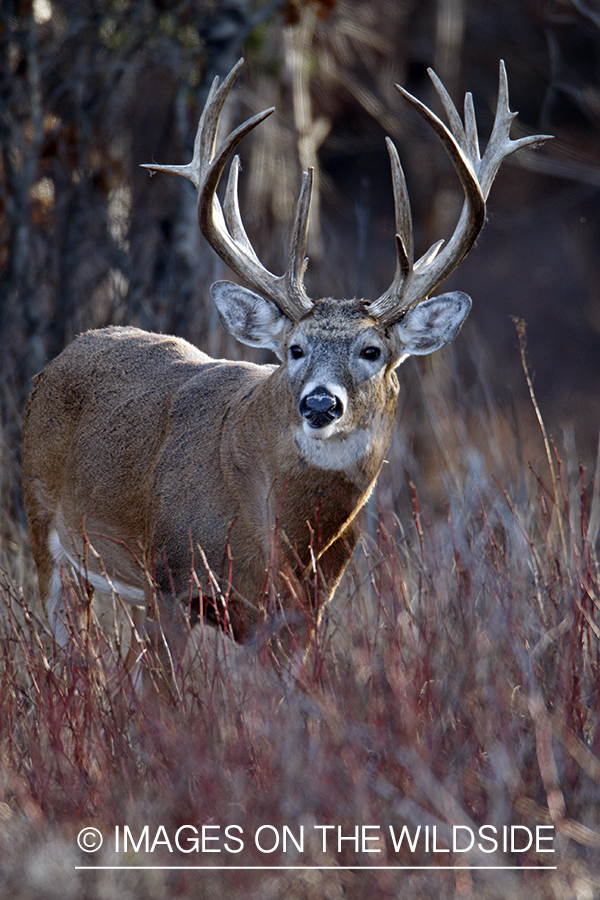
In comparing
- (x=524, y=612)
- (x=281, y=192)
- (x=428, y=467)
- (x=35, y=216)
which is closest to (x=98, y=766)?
(x=524, y=612)

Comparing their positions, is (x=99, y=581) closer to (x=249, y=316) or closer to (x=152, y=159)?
(x=249, y=316)

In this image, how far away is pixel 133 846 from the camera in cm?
301

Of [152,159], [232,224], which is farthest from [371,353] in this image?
[152,159]

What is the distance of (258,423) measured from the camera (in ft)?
14.6

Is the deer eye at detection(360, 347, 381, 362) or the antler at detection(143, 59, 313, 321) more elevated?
the antler at detection(143, 59, 313, 321)

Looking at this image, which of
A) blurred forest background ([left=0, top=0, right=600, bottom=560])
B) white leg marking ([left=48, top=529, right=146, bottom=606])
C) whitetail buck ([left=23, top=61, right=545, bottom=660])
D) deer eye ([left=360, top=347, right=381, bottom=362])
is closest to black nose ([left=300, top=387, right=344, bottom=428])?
whitetail buck ([left=23, top=61, right=545, bottom=660])

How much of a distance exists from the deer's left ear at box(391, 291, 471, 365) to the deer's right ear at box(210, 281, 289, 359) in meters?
0.50

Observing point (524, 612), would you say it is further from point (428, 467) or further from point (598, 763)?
point (428, 467)

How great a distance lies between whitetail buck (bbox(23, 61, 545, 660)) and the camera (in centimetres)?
421

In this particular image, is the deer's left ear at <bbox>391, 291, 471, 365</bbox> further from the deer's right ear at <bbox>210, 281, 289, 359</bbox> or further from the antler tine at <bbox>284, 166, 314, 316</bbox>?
the deer's right ear at <bbox>210, 281, 289, 359</bbox>

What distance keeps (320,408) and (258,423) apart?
23.3 inches

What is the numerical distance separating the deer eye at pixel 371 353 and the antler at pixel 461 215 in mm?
187

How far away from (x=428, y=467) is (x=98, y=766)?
9.61 metres

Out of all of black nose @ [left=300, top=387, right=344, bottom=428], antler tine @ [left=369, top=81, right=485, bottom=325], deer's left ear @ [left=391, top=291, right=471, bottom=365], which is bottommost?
black nose @ [left=300, top=387, right=344, bottom=428]
